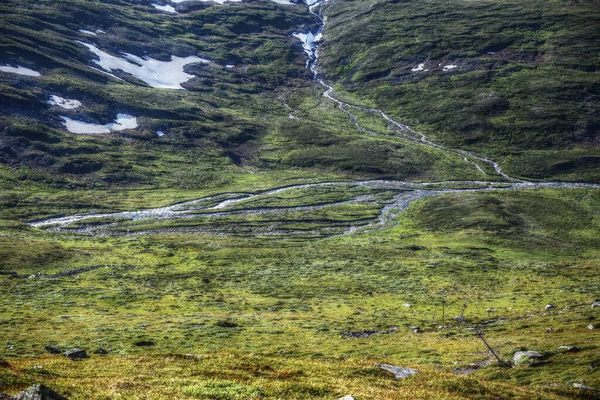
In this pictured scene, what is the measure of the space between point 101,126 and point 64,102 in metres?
17.2

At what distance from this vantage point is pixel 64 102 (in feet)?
599

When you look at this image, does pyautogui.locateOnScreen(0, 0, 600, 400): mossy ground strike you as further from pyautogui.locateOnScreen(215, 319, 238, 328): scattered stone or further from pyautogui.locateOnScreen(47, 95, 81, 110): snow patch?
pyautogui.locateOnScreen(47, 95, 81, 110): snow patch

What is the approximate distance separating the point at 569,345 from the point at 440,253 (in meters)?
62.4

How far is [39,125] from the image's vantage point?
162 meters

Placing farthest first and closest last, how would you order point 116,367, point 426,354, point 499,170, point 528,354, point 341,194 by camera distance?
point 499,170, point 341,194, point 426,354, point 528,354, point 116,367

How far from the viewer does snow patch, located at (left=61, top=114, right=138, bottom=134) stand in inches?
6890

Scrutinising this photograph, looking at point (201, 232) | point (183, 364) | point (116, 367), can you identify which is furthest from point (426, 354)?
point (201, 232)

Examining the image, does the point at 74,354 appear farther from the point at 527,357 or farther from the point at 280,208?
the point at 280,208

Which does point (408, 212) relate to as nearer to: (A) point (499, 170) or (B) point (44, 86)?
(A) point (499, 170)

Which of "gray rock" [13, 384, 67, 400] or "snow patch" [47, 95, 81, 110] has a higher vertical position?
"gray rock" [13, 384, 67, 400]

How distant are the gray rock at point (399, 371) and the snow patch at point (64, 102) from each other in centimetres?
18157

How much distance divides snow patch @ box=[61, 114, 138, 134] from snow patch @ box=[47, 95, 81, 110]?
7.00 m

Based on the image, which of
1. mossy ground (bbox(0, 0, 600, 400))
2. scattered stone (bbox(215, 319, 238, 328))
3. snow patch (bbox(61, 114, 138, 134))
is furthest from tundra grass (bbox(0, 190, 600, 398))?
snow patch (bbox(61, 114, 138, 134))

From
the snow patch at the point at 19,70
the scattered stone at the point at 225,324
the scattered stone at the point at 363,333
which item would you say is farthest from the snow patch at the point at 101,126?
the scattered stone at the point at 363,333
